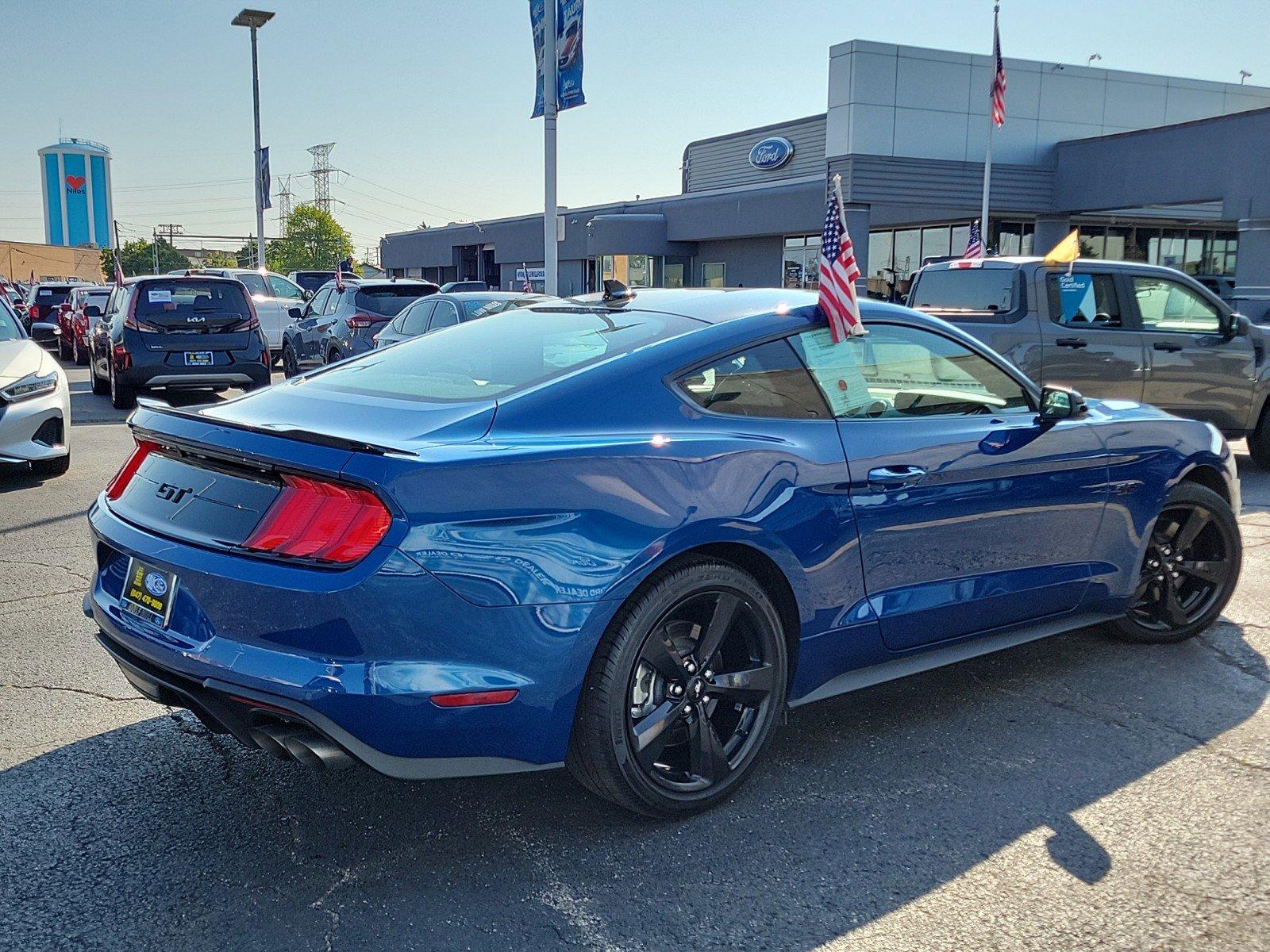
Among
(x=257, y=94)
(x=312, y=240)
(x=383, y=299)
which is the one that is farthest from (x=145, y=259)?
(x=383, y=299)

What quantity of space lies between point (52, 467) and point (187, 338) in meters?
5.64

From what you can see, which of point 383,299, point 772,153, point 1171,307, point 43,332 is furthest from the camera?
point 772,153

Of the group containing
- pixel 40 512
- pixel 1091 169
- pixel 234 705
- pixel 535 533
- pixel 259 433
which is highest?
pixel 1091 169

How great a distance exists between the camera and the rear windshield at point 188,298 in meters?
14.5

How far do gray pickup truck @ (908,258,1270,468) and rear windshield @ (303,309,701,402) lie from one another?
5866 millimetres

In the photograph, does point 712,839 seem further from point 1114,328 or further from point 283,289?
point 283,289

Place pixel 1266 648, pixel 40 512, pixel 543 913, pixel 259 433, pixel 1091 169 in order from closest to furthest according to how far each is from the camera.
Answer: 1. pixel 543 913
2. pixel 259 433
3. pixel 1266 648
4. pixel 40 512
5. pixel 1091 169

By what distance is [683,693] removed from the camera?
10.9ft

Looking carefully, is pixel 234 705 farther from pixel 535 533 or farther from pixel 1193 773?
pixel 1193 773

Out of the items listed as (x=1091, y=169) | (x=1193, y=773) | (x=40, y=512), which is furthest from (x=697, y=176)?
(x=1193, y=773)

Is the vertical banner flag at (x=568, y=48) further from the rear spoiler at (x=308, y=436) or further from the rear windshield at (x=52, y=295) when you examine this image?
the rear windshield at (x=52, y=295)

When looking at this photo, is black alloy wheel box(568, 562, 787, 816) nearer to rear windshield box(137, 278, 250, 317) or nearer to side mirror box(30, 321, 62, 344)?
side mirror box(30, 321, 62, 344)

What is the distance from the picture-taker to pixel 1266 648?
503 centimetres

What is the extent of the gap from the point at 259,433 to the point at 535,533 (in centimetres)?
82
